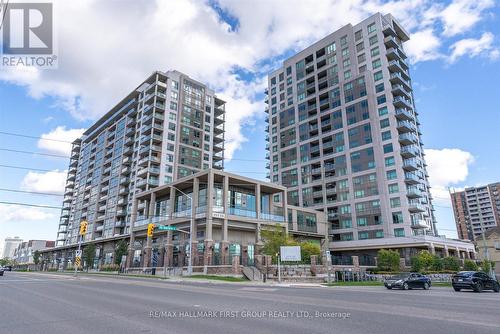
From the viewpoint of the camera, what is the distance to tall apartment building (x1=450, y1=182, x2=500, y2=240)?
165 metres

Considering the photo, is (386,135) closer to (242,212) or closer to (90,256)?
(242,212)

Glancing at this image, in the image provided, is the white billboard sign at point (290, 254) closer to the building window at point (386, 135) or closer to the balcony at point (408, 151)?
the balcony at point (408, 151)

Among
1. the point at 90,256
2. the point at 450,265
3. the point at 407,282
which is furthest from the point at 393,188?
the point at 90,256

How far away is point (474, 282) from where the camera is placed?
2362 cm

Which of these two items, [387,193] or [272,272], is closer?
[272,272]

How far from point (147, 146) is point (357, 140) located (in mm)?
50233

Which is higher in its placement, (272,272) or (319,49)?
(319,49)

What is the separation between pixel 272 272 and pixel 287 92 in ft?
221

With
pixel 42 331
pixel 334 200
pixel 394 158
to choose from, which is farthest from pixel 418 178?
pixel 42 331

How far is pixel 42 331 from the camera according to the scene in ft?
25.0

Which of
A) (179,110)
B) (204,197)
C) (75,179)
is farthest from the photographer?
(75,179)

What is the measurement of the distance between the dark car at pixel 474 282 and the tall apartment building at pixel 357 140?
4107cm

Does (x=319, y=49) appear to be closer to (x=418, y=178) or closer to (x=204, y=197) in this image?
(x=418, y=178)

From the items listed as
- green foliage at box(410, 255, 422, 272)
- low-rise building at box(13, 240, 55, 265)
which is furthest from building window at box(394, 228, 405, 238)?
low-rise building at box(13, 240, 55, 265)
